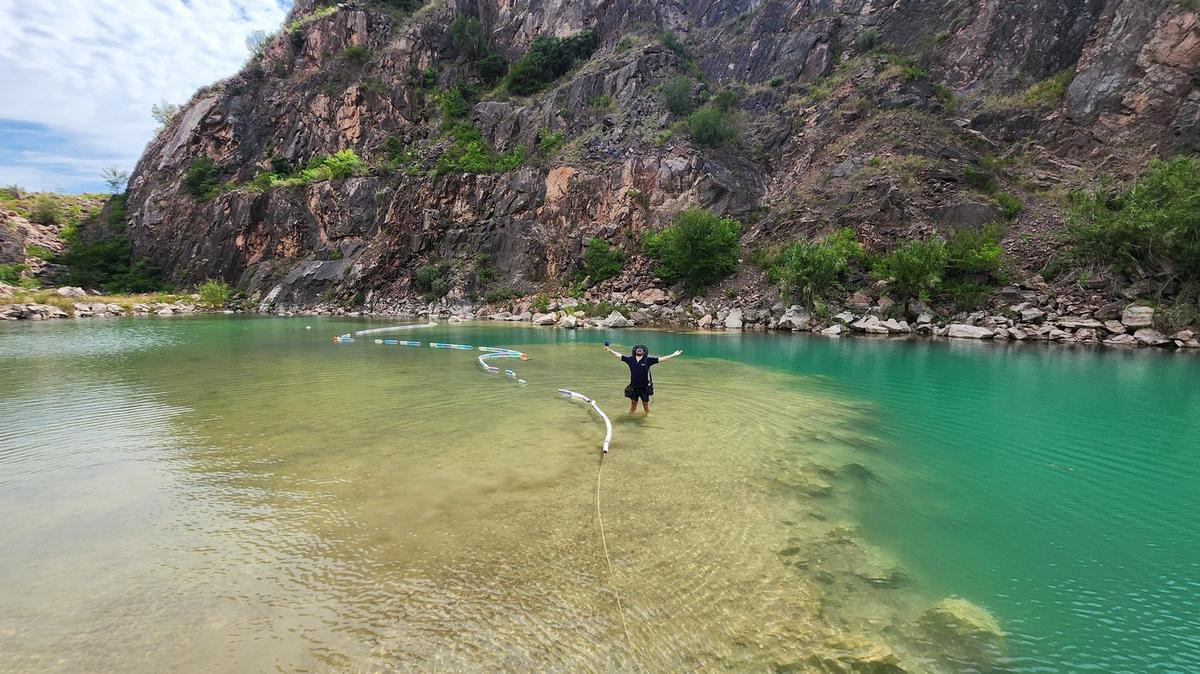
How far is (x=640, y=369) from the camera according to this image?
10375 millimetres

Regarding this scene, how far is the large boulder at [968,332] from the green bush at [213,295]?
2865 inches

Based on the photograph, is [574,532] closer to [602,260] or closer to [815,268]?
[815,268]

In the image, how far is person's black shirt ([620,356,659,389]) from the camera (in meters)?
10.3

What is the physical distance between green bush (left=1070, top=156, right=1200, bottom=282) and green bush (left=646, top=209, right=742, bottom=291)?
73.8ft

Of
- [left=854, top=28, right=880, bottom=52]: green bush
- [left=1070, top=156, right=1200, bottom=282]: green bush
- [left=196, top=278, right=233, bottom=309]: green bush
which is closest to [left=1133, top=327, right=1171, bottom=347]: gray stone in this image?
[left=1070, top=156, right=1200, bottom=282]: green bush

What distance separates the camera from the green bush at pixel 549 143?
56031 mm

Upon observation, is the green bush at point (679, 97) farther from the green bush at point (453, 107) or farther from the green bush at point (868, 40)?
the green bush at point (453, 107)

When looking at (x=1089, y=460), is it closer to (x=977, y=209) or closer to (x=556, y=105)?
(x=977, y=209)

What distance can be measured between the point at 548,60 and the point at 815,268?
4711 centimetres

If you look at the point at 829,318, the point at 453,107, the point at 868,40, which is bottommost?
the point at 829,318

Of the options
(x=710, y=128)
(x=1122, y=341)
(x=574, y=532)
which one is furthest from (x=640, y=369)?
(x=710, y=128)

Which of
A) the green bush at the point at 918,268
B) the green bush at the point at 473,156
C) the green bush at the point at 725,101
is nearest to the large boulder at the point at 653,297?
the green bush at the point at 918,268

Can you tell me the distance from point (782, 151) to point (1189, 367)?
3910 centimetres

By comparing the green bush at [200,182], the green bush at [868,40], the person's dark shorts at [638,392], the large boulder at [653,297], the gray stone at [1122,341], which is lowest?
the person's dark shorts at [638,392]
